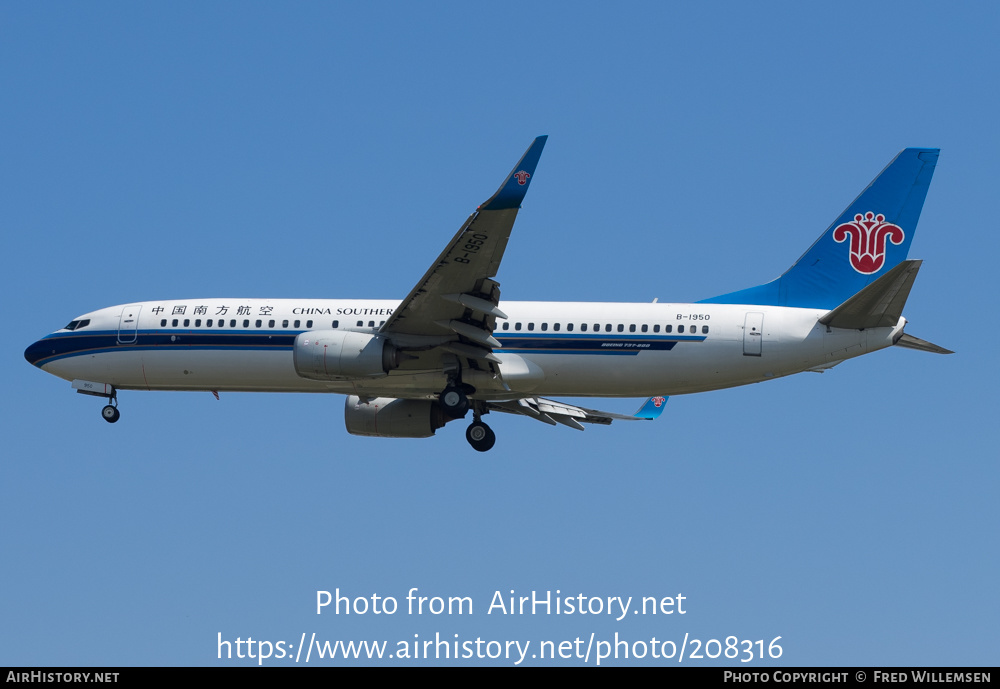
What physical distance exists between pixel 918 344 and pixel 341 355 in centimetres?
1638

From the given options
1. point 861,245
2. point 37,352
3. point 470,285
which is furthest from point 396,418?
point 861,245

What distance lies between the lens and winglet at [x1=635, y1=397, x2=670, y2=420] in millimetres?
48969

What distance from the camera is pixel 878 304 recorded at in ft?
125

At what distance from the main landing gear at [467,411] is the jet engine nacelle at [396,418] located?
184 cm

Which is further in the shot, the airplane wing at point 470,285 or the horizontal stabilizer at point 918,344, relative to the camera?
the horizontal stabilizer at point 918,344

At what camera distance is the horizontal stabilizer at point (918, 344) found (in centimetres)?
3950

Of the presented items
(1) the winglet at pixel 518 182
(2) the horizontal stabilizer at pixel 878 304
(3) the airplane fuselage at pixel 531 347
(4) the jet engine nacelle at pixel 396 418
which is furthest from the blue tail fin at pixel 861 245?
(1) the winglet at pixel 518 182

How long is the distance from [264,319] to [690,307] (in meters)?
12.9

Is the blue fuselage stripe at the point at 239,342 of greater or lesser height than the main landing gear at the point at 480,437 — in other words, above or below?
above

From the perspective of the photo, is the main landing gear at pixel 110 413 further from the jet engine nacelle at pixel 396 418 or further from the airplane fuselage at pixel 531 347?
the jet engine nacelle at pixel 396 418

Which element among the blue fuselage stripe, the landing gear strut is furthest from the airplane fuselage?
the landing gear strut
